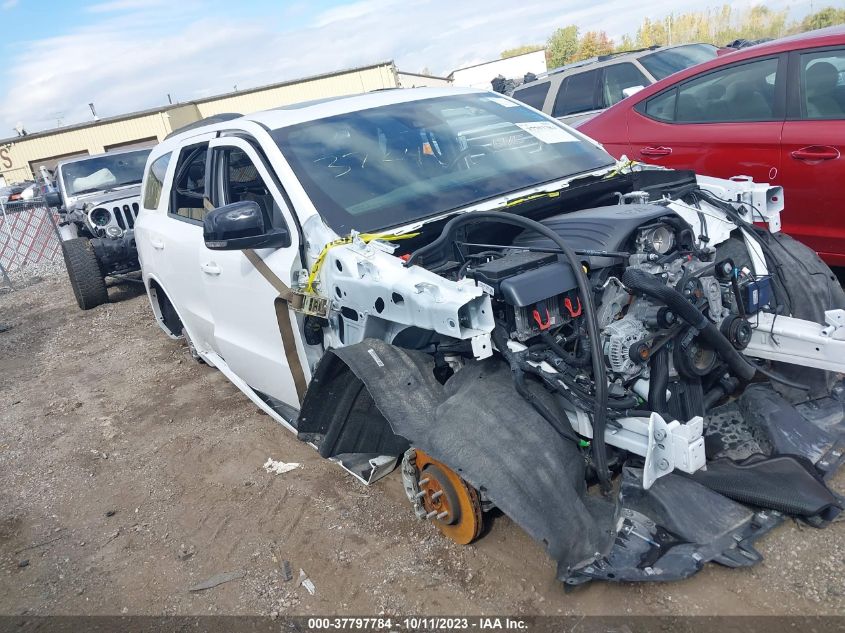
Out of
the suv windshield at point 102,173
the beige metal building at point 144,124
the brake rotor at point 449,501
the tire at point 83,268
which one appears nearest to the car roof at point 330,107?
the brake rotor at point 449,501

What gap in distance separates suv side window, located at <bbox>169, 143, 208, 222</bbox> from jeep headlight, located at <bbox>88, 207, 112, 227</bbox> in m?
4.99

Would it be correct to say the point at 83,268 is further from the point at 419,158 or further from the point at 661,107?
the point at 661,107

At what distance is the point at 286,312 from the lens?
3354mm

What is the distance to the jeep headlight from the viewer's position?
8922 mm

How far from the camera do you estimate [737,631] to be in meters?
2.19

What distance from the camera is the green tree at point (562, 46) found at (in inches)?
1994

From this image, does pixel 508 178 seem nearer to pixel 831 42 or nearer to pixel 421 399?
pixel 421 399

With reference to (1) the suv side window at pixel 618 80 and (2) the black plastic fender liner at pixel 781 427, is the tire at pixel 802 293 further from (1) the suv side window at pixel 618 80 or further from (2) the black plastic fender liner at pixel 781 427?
(1) the suv side window at pixel 618 80

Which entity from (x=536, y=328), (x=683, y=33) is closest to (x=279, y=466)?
(x=536, y=328)

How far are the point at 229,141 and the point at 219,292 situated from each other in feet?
2.82

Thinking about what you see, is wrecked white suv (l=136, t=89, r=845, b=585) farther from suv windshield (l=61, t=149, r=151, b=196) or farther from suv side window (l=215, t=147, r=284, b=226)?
suv windshield (l=61, t=149, r=151, b=196)

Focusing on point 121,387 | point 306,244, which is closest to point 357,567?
point 306,244

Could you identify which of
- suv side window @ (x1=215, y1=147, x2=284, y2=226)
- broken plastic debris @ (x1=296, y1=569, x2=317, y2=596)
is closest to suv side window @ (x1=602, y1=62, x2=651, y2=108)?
suv side window @ (x1=215, y1=147, x2=284, y2=226)

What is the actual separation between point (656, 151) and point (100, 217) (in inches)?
282
